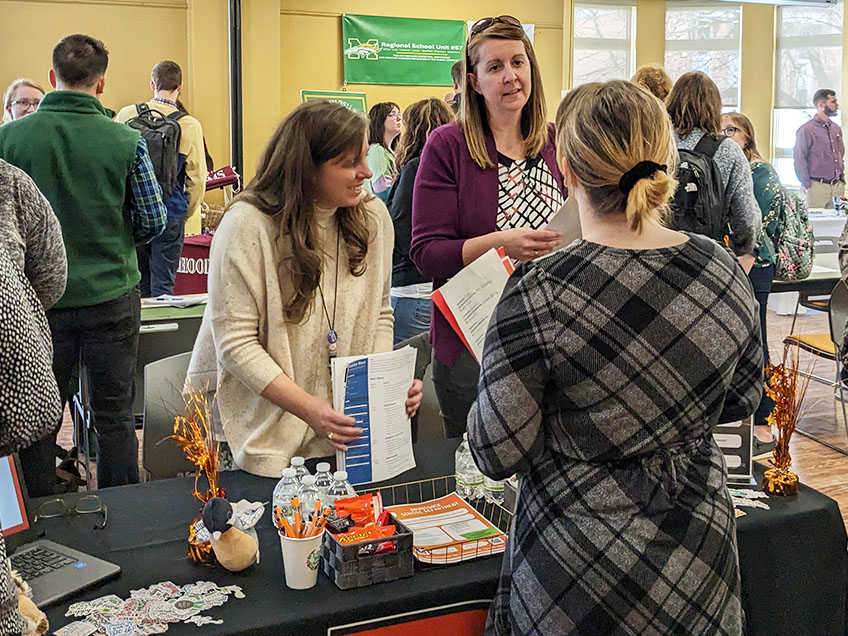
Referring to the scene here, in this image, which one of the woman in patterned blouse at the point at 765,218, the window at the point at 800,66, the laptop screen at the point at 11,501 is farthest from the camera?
the window at the point at 800,66

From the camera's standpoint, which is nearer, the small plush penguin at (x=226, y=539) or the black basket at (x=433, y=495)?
the small plush penguin at (x=226, y=539)

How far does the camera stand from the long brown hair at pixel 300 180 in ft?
6.00

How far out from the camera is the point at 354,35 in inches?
337

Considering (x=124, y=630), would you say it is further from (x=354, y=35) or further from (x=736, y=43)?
(x=736, y=43)

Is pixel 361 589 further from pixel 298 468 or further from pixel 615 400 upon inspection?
pixel 615 400

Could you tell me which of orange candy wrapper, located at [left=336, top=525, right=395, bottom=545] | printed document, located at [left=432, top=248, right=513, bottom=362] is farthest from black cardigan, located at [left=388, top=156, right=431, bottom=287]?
orange candy wrapper, located at [left=336, top=525, right=395, bottom=545]

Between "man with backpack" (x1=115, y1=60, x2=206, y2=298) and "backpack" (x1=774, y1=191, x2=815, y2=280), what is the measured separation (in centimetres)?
323

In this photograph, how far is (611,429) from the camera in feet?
3.98

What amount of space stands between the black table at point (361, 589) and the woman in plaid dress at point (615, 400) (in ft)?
0.76

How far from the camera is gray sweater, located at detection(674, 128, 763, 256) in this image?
132 inches

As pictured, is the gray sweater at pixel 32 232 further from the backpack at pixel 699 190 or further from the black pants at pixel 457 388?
the backpack at pixel 699 190

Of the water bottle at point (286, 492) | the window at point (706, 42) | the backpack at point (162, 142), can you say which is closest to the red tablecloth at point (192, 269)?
the backpack at point (162, 142)

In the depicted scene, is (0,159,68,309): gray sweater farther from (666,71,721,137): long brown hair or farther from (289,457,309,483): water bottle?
(666,71,721,137): long brown hair

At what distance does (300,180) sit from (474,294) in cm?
42
